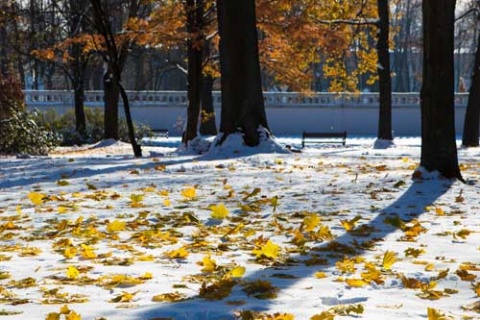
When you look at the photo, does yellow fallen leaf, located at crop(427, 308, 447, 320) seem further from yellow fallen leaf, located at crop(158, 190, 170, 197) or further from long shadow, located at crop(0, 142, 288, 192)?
long shadow, located at crop(0, 142, 288, 192)

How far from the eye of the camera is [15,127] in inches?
787

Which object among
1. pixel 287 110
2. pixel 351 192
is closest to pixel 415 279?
pixel 351 192

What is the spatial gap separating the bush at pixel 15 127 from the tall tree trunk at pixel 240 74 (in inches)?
306

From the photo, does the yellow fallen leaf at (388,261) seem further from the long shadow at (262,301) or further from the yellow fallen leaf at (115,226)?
the yellow fallen leaf at (115,226)

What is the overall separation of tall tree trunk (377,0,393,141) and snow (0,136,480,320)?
13.4m

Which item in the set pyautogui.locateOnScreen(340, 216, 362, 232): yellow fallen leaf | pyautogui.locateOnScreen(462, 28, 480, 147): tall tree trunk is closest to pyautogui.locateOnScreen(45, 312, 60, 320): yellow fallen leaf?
pyautogui.locateOnScreen(340, 216, 362, 232): yellow fallen leaf

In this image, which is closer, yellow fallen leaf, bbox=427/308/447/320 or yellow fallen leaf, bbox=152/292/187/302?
yellow fallen leaf, bbox=427/308/447/320

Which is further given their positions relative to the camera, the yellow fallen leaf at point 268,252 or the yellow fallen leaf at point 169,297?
the yellow fallen leaf at point 268,252

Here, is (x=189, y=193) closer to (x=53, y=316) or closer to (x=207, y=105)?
(x=53, y=316)

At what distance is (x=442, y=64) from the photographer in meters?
9.65

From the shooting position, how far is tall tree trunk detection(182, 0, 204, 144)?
58.1ft

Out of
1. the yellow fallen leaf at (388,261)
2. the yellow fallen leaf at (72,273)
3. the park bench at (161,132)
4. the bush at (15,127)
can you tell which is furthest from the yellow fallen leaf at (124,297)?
the park bench at (161,132)

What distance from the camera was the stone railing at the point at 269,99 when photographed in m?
42.1

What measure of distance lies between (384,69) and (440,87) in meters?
14.8
